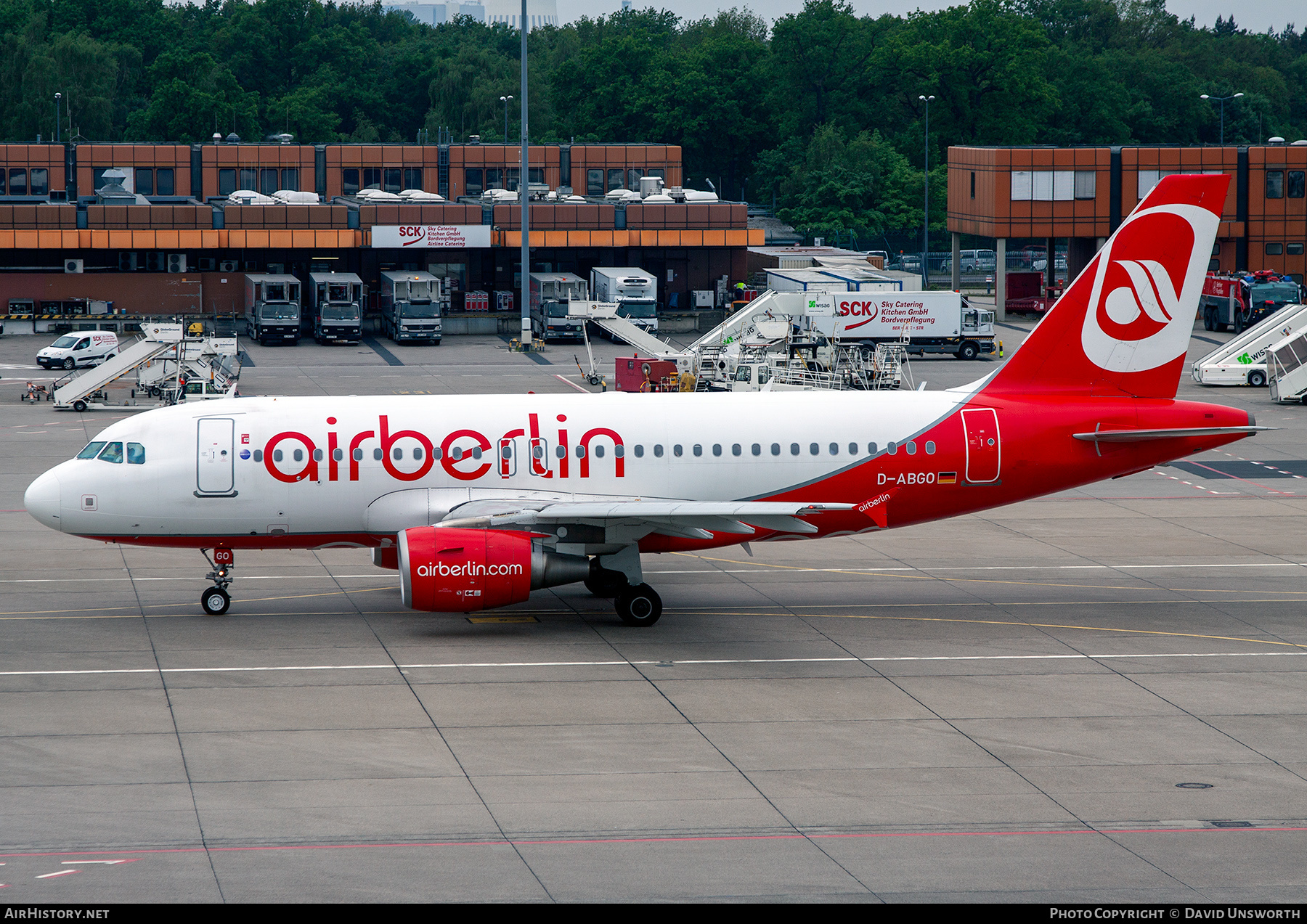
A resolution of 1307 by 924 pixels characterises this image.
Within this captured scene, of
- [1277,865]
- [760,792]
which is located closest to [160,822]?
[760,792]

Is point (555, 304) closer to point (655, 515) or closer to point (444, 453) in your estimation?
point (444, 453)

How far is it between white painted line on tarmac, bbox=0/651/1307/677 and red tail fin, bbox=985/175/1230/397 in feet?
22.5

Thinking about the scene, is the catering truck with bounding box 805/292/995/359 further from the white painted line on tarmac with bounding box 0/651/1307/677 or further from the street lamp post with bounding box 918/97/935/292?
the white painted line on tarmac with bounding box 0/651/1307/677

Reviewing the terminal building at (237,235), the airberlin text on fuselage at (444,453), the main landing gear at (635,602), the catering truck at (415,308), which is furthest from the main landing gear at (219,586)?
the terminal building at (237,235)

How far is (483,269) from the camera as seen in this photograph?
110m

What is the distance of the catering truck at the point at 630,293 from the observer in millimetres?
94438

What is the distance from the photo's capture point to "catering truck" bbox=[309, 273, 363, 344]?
94000 mm

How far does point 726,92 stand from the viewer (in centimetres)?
17162

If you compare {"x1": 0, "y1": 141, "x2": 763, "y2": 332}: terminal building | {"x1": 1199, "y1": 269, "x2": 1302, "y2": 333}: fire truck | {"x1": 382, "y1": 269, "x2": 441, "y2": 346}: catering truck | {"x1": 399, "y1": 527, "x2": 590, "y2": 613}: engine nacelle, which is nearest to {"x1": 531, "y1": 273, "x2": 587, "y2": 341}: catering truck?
{"x1": 0, "y1": 141, "x2": 763, "y2": 332}: terminal building

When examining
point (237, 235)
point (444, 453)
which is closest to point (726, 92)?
point (237, 235)

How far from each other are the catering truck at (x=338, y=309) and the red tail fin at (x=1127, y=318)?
6497 centimetres

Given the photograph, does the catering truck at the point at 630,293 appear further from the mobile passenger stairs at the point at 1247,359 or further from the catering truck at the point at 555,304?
the mobile passenger stairs at the point at 1247,359

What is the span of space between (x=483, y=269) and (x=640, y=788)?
295ft

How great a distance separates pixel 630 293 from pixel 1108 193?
34.9 meters
